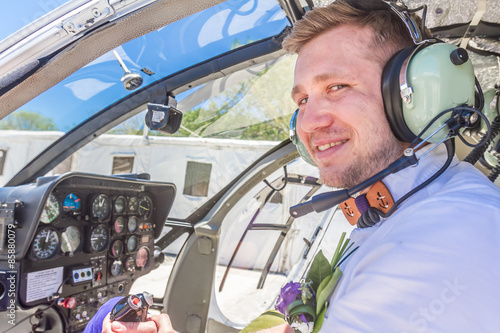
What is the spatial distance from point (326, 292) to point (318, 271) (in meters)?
0.13

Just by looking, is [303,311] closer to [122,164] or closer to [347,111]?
[347,111]

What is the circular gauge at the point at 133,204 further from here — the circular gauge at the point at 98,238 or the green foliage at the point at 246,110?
the green foliage at the point at 246,110

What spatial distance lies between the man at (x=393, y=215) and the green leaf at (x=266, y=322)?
0.82ft

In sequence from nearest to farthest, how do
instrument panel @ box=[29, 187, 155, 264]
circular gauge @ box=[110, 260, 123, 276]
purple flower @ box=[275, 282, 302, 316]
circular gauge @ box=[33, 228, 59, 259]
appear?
purple flower @ box=[275, 282, 302, 316], circular gauge @ box=[33, 228, 59, 259], instrument panel @ box=[29, 187, 155, 264], circular gauge @ box=[110, 260, 123, 276]

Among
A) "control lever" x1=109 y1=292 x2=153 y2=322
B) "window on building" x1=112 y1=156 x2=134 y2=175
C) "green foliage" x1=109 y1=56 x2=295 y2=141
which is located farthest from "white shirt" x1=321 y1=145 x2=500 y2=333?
"window on building" x1=112 y1=156 x2=134 y2=175

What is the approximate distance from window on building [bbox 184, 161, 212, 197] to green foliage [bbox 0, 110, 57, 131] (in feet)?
4.07

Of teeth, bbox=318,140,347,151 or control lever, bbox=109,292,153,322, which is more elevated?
teeth, bbox=318,140,347,151

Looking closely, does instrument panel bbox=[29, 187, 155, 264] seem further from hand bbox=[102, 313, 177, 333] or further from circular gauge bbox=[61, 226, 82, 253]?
hand bbox=[102, 313, 177, 333]

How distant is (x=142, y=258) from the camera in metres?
2.92

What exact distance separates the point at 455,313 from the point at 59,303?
86.4 inches

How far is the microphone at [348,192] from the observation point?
0.86 m

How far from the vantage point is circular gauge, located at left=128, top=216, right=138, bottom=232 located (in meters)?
2.83

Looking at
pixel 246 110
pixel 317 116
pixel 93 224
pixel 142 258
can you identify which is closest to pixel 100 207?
pixel 93 224

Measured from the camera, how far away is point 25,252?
194cm
